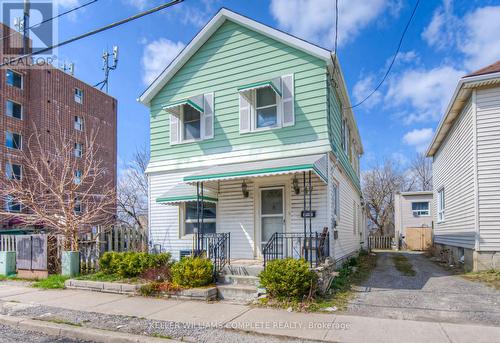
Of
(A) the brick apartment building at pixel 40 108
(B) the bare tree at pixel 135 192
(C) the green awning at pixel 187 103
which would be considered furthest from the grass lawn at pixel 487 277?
(A) the brick apartment building at pixel 40 108

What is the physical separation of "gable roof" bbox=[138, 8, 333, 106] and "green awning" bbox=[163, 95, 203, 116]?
99 cm

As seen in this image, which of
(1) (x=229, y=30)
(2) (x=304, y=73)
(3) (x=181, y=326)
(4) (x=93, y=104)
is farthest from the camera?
(4) (x=93, y=104)

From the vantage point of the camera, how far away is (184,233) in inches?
442

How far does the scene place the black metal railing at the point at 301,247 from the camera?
26.7 feet

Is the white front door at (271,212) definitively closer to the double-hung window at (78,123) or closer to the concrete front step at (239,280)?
the concrete front step at (239,280)

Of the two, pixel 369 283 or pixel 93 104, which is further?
pixel 93 104

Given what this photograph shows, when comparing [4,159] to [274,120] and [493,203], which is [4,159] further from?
[493,203]

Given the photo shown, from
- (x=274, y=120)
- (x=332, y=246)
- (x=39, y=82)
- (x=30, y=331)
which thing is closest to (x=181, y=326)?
(x=30, y=331)

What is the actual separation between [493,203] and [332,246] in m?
5.10

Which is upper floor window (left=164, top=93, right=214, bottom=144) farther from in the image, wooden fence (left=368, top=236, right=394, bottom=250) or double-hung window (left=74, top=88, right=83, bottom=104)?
wooden fence (left=368, top=236, right=394, bottom=250)

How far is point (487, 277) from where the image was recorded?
929 cm

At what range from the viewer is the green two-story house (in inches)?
367

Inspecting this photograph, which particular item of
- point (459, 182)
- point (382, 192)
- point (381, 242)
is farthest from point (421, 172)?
point (459, 182)

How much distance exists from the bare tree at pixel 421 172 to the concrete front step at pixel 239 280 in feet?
125
